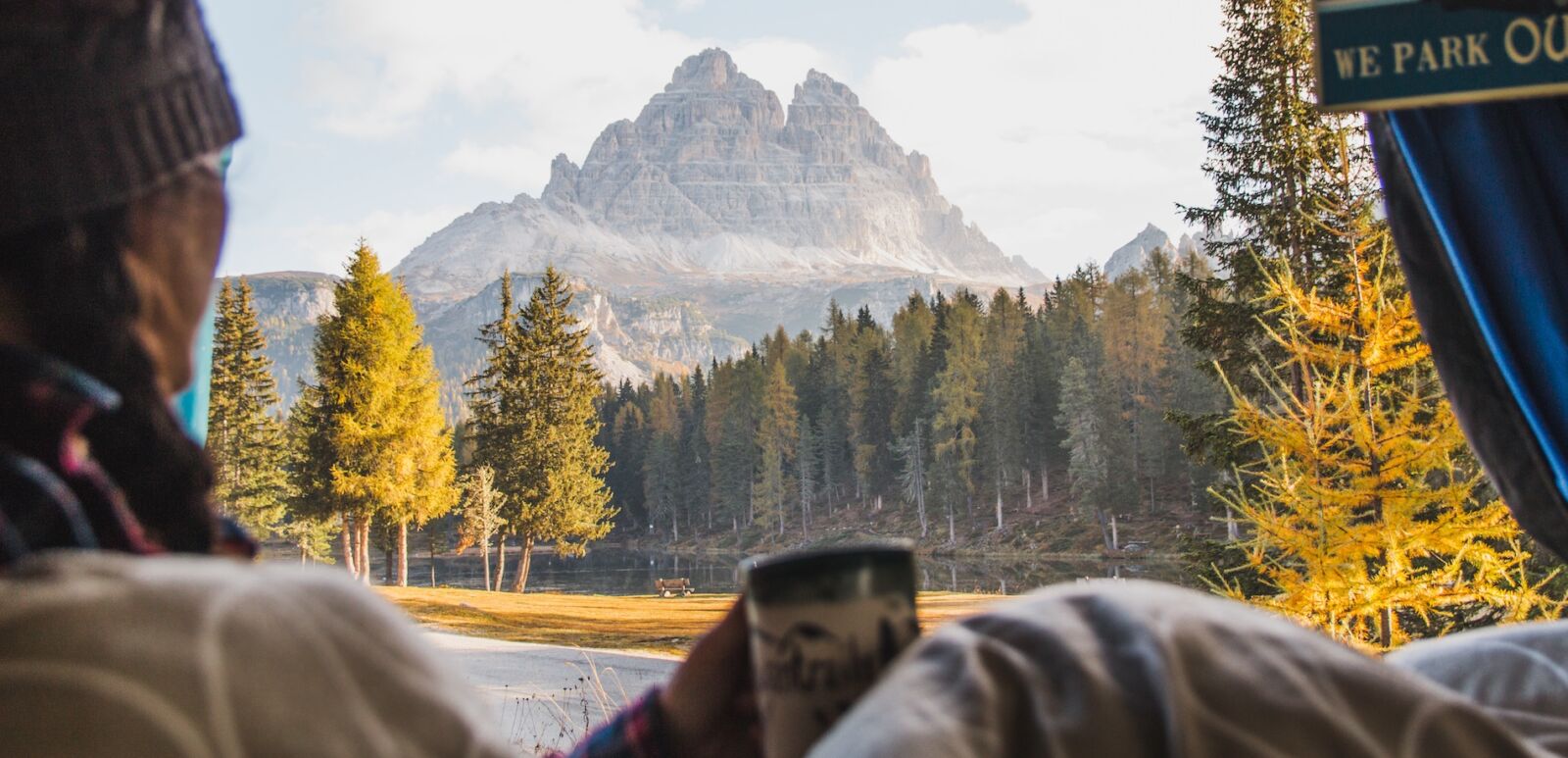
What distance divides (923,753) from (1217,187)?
12923mm

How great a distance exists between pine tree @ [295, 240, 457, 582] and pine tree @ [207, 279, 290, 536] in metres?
2.18

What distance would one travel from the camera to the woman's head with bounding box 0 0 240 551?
53 centimetres

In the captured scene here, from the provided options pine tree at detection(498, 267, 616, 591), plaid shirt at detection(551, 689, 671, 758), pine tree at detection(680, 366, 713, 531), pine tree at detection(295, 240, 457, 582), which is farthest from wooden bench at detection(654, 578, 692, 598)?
plaid shirt at detection(551, 689, 671, 758)

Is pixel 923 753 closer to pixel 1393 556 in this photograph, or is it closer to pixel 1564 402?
pixel 1564 402

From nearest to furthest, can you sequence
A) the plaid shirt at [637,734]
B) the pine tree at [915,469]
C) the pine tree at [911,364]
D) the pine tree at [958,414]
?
1. the plaid shirt at [637,734]
2. the pine tree at [958,414]
3. the pine tree at [915,469]
4. the pine tree at [911,364]

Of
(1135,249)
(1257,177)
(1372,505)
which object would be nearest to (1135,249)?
(1135,249)

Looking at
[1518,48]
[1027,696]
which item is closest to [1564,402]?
[1518,48]

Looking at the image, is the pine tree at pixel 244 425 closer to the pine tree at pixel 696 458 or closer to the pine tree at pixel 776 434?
the pine tree at pixel 776 434

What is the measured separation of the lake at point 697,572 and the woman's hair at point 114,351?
15.8m

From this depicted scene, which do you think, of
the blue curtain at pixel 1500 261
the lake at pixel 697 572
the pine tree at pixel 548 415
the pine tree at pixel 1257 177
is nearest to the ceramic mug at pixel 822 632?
the blue curtain at pixel 1500 261

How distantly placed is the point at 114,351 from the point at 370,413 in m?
18.1

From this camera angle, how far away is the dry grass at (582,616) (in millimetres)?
13656

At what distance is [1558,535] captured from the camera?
A: 6.55 feet

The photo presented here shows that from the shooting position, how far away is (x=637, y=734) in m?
0.73
